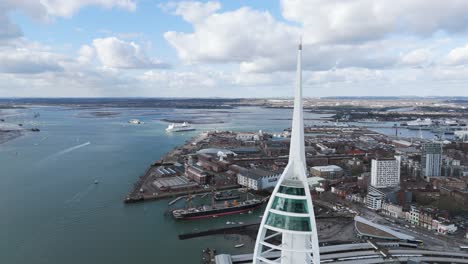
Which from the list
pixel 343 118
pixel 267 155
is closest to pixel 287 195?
pixel 267 155

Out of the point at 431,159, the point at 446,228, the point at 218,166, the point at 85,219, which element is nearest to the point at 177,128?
the point at 218,166

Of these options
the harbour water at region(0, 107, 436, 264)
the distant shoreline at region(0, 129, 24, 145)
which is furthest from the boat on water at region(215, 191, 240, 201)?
the distant shoreline at region(0, 129, 24, 145)

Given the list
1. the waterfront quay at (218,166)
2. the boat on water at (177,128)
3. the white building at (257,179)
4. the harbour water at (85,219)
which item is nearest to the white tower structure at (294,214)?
the harbour water at (85,219)

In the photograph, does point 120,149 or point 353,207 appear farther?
point 120,149

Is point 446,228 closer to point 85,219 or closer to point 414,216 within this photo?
point 414,216

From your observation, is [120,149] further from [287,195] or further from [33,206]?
[287,195]
